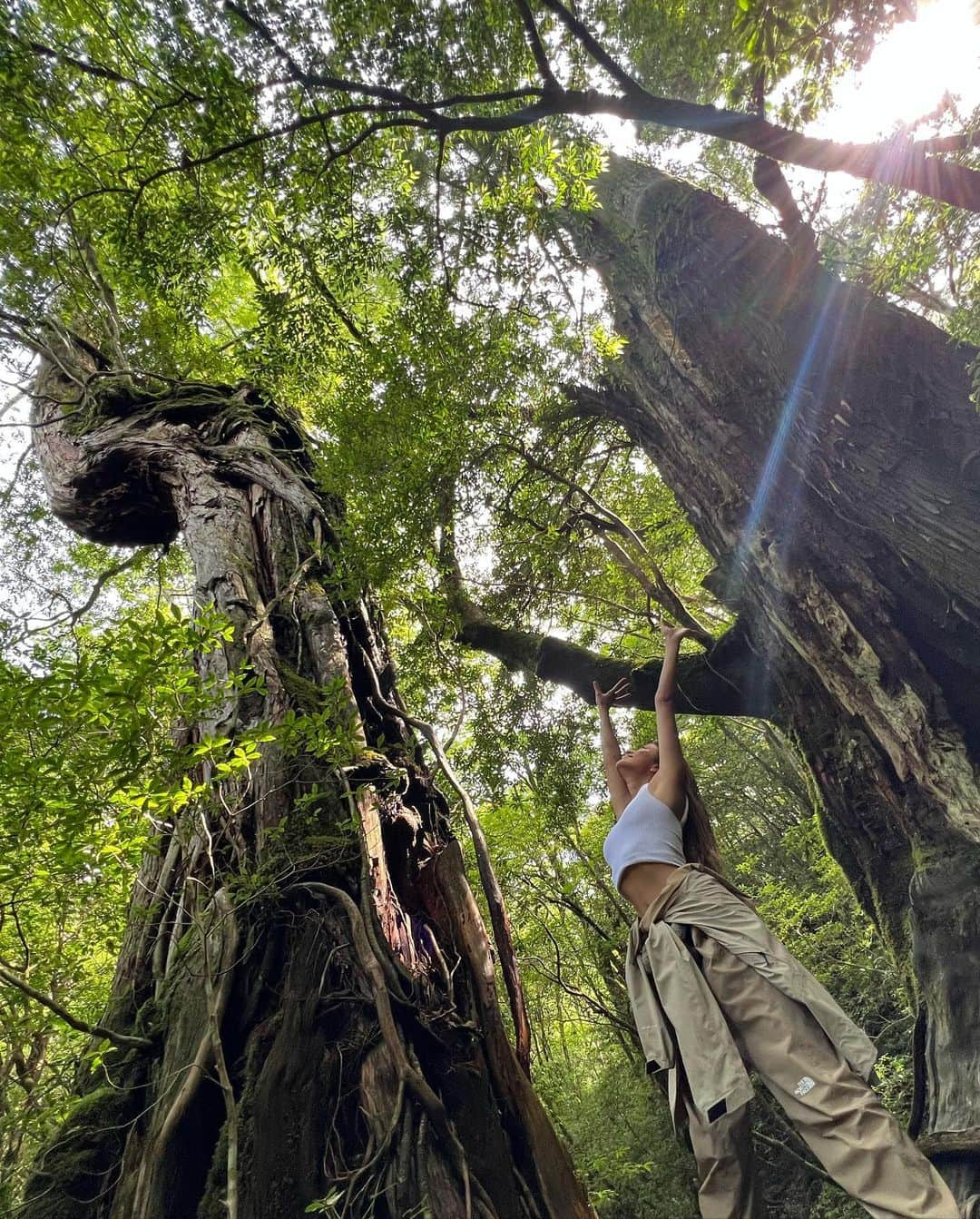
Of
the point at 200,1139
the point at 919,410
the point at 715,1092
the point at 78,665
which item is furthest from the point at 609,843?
the point at 919,410

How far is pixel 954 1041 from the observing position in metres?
3.17

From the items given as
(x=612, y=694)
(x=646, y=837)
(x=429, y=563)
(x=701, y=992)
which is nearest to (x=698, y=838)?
(x=646, y=837)

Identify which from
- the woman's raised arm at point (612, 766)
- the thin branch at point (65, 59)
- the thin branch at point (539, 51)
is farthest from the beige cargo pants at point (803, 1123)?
the thin branch at point (65, 59)

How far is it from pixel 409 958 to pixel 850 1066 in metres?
1.53

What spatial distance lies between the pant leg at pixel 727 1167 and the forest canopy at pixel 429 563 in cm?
62

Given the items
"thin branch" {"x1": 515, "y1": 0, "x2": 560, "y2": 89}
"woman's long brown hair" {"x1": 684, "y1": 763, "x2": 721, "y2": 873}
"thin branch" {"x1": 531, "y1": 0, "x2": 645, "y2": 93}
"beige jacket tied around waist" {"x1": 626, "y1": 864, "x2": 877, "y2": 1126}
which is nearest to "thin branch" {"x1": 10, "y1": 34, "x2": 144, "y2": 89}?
"thin branch" {"x1": 515, "y1": 0, "x2": 560, "y2": 89}

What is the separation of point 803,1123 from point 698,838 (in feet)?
3.12

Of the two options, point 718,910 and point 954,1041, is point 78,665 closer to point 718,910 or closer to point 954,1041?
point 718,910

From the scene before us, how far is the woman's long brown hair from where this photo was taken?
2662 mm

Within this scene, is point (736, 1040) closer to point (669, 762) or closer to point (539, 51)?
point (669, 762)

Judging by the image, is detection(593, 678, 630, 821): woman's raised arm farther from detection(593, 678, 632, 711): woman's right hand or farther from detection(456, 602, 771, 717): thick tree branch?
detection(456, 602, 771, 717): thick tree branch

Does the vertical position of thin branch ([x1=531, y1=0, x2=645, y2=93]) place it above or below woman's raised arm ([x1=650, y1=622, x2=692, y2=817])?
above

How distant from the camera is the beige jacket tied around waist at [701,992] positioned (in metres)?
1.92

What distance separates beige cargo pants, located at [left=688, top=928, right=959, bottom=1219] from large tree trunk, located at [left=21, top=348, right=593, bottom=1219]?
632 mm
